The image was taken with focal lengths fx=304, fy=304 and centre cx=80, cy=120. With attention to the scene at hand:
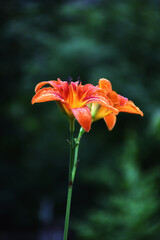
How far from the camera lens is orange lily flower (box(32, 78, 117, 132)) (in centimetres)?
143

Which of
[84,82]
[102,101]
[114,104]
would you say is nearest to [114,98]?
[114,104]

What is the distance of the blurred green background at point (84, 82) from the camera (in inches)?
214

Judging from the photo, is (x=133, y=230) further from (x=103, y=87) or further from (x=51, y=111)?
(x=51, y=111)

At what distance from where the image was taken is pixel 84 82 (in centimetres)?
612

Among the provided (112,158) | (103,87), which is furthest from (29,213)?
(103,87)

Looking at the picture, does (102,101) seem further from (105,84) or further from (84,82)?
(84,82)

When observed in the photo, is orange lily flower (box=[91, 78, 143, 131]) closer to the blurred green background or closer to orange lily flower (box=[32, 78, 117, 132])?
orange lily flower (box=[32, 78, 117, 132])

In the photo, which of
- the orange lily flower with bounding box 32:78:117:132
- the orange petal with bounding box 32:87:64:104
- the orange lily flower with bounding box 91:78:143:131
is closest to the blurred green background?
the orange lily flower with bounding box 91:78:143:131

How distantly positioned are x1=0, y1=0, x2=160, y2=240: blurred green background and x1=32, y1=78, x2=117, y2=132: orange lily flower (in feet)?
9.42

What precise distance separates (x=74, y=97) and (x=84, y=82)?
4.52 m

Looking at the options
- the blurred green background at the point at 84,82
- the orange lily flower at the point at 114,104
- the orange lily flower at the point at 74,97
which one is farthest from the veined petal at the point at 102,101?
the blurred green background at the point at 84,82

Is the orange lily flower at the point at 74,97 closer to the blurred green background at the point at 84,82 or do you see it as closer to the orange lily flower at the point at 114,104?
the orange lily flower at the point at 114,104

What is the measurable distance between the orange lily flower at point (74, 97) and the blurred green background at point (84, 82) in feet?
9.42

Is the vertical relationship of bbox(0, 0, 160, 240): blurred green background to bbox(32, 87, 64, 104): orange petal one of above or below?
above
